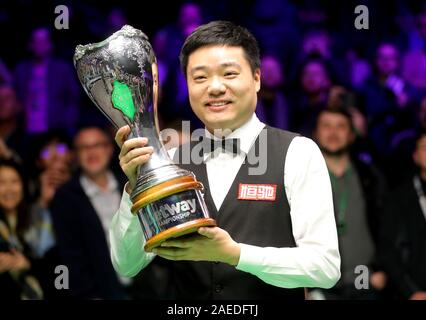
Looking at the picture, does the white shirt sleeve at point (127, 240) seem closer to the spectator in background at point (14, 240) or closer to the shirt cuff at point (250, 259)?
the shirt cuff at point (250, 259)

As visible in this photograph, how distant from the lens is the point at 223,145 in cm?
218

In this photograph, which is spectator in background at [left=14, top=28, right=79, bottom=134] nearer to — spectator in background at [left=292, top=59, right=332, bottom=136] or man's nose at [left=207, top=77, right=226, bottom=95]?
spectator in background at [left=292, top=59, right=332, bottom=136]

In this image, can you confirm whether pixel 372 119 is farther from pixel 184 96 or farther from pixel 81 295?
pixel 81 295

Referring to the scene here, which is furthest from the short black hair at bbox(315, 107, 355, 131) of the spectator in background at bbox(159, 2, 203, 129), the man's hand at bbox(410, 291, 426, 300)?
the man's hand at bbox(410, 291, 426, 300)

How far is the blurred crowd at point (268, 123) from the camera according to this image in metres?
3.70

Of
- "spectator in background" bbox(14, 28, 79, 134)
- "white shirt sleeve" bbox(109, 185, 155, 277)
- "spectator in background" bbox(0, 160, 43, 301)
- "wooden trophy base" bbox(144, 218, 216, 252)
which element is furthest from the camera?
"spectator in background" bbox(14, 28, 79, 134)

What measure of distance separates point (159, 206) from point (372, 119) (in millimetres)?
2873

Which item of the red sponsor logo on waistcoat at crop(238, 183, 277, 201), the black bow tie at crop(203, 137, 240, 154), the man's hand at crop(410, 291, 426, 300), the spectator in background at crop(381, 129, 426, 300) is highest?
the black bow tie at crop(203, 137, 240, 154)

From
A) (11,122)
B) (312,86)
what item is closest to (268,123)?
(312,86)

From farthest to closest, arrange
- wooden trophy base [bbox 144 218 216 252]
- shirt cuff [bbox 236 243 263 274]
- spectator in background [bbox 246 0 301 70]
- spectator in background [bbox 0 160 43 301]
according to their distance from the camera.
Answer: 1. spectator in background [bbox 246 0 301 70]
2. spectator in background [bbox 0 160 43 301]
3. shirt cuff [bbox 236 243 263 274]
4. wooden trophy base [bbox 144 218 216 252]

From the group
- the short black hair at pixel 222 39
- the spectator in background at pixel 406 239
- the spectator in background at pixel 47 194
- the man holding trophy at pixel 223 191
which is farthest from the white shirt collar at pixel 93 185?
the short black hair at pixel 222 39

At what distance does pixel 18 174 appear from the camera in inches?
156

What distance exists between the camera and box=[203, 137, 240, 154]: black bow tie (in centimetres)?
217
